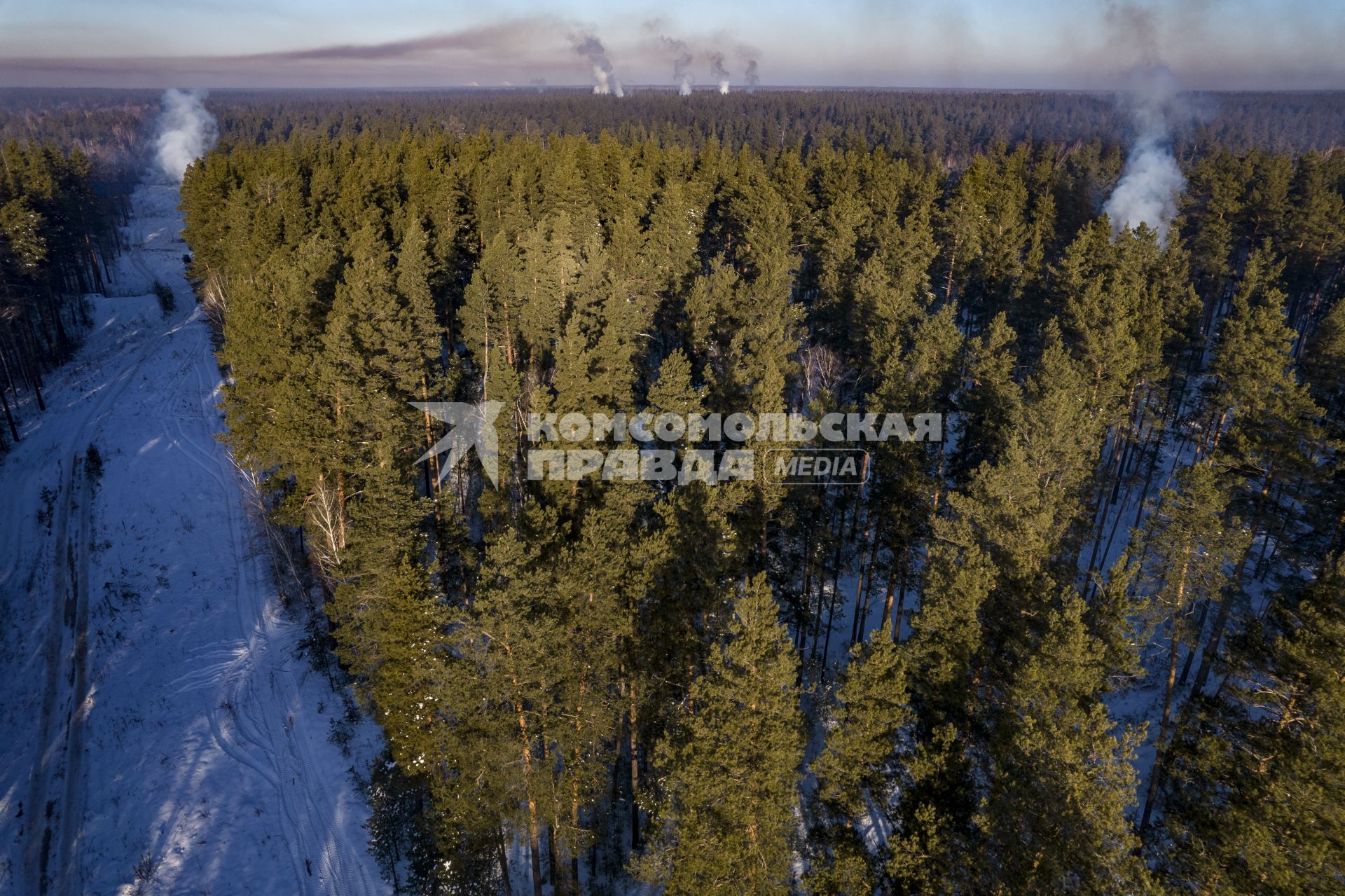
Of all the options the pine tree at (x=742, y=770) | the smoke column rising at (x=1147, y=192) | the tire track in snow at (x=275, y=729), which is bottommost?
the tire track in snow at (x=275, y=729)

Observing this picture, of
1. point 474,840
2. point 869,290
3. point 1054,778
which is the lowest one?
point 474,840

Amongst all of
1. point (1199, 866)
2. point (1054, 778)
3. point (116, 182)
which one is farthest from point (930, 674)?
point (116, 182)

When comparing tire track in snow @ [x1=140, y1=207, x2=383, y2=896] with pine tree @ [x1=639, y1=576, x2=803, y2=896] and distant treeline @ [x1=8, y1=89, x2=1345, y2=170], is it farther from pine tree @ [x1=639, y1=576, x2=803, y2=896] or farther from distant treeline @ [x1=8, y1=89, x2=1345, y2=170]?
distant treeline @ [x1=8, y1=89, x2=1345, y2=170]

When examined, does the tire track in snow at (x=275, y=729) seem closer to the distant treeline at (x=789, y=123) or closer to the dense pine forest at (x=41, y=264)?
the dense pine forest at (x=41, y=264)

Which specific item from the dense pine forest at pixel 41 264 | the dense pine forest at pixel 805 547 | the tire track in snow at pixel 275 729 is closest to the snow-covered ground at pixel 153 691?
the tire track in snow at pixel 275 729

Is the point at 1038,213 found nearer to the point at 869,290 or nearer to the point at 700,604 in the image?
the point at 869,290
